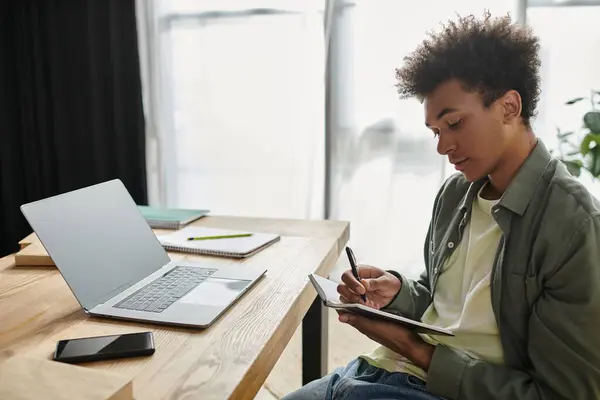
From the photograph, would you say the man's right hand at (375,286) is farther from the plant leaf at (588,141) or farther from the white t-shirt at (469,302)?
the plant leaf at (588,141)

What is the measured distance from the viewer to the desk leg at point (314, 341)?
165 centimetres

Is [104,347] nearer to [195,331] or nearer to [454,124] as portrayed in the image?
[195,331]

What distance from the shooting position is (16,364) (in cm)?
72

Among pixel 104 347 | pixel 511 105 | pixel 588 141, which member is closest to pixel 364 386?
pixel 104 347

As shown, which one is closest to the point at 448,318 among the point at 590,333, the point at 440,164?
the point at 590,333

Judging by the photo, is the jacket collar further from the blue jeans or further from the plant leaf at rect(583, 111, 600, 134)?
the plant leaf at rect(583, 111, 600, 134)

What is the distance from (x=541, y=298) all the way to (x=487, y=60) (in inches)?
16.3

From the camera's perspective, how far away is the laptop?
3.32 ft

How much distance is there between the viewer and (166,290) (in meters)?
1.12

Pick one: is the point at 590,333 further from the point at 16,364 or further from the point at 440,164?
the point at 440,164

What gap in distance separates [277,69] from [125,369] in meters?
2.35

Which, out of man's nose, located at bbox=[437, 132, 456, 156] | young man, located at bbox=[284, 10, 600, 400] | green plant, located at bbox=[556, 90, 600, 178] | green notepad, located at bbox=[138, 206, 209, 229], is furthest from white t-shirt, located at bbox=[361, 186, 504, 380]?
green plant, located at bbox=[556, 90, 600, 178]

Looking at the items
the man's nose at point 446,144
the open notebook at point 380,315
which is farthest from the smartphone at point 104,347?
the man's nose at point 446,144

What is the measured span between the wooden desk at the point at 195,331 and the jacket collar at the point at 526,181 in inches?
17.2
